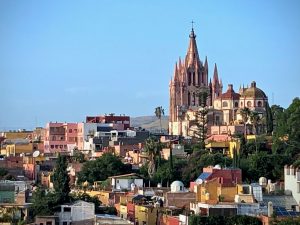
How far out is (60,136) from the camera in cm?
9362

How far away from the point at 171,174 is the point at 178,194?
14438 millimetres

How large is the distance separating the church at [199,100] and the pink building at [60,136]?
29.2 feet

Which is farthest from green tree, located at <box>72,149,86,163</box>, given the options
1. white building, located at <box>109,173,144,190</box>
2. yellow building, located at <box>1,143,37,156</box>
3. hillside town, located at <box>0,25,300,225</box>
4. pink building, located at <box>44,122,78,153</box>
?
white building, located at <box>109,173,144,190</box>

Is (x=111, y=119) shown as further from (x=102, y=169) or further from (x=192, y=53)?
(x=102, y=169)

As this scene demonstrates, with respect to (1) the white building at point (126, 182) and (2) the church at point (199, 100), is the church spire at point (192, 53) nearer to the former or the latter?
(2) the church at point (199, 100)

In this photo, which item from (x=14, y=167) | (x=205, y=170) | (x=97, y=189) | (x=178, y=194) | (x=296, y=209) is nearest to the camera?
(x=296, y=209)

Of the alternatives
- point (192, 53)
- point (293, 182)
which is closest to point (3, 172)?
point (293, 182)

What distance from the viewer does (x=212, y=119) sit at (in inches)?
3661

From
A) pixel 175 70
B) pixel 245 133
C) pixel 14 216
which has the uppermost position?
pixel 175 70

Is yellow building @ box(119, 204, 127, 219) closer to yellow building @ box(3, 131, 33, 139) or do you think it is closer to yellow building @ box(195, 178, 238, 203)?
yellow building @ box(195, 178, 238, 203)

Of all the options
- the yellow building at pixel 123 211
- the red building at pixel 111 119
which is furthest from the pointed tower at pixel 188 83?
the yellow building at pixel 123 211

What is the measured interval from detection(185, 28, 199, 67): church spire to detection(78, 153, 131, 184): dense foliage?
142ft

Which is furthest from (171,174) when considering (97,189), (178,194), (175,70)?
(175,70)

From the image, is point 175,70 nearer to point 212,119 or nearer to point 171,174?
point 212,119
